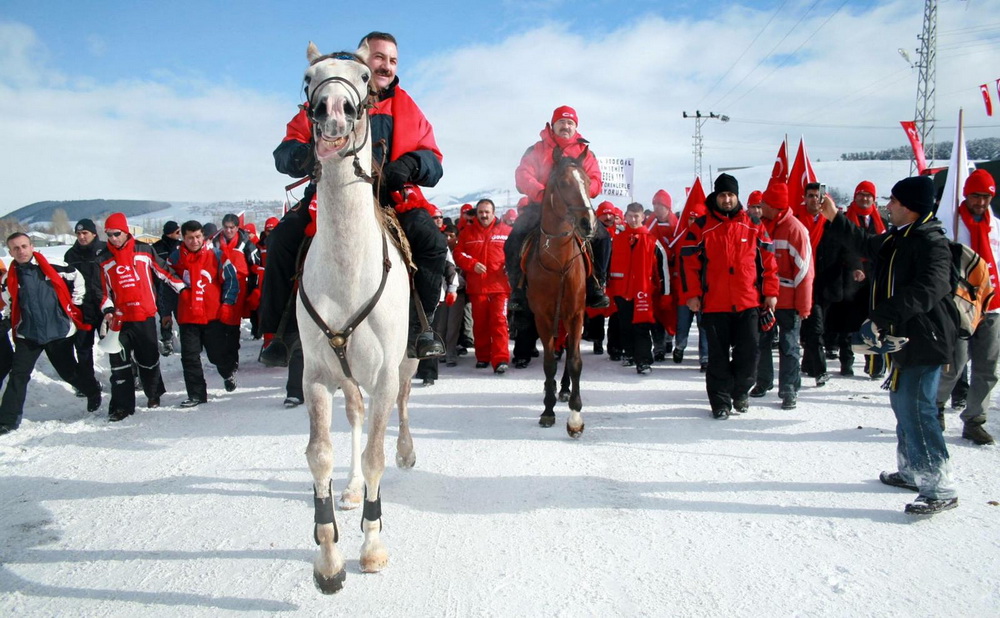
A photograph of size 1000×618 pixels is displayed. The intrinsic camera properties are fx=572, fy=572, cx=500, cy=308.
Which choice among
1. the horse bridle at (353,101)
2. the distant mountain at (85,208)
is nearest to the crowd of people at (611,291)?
the horse bridle at (353,101)

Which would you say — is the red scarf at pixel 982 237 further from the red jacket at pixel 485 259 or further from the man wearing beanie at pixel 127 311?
the man wearing beanie at pixel 127 311

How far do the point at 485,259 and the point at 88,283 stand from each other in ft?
18.1

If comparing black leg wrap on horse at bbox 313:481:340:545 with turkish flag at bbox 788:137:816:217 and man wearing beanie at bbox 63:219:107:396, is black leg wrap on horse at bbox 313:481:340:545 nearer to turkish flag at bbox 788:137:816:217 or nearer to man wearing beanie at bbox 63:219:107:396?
man wearing beanie at bbox 63:219:107:396

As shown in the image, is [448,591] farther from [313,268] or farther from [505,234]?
[505,234]

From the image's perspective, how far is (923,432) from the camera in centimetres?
403

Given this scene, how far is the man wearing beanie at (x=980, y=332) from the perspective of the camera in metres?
5.36

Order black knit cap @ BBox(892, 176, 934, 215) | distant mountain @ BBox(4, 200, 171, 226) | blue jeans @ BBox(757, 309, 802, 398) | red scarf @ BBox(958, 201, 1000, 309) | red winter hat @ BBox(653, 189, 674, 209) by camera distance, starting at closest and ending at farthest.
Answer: black knit cap @ BBox(892, 176, 934, 215) → red scarf @ BBox(958, 201, 1000, 309) → blue jeans @ BBox(757, 309, 802, 398) → red winter hat @ BBox(653, 189, 674, 209) → distant mountain @ BBox(4, 200, 171, 226)

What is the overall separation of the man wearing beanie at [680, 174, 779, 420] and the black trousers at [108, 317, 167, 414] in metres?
6.77

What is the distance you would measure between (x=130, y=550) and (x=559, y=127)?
588 centimetres

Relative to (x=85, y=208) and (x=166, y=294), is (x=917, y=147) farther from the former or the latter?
(x=85, y=208)

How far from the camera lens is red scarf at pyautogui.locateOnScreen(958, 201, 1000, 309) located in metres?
5.47

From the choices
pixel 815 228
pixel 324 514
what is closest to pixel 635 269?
pixel 815 228

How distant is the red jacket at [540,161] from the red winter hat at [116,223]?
16.1 ft

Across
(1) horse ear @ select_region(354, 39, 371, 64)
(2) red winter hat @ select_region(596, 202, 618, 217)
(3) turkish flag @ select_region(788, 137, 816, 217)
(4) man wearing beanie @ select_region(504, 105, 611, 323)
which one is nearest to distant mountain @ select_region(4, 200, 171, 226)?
(2) red winter hat @ select_region(596, 202, 618, 217)
